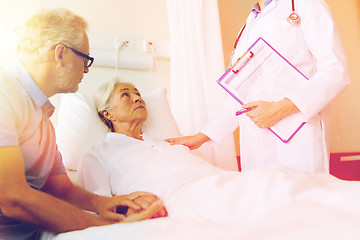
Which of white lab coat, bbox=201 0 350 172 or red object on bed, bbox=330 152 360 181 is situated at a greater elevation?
white lab coat, bbox=201 0 350 172

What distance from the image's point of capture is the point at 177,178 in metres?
0.76

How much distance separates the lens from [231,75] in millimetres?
1042

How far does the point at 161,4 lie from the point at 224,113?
50 cm

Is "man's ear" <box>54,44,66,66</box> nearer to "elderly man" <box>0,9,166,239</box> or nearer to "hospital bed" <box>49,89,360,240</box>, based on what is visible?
"elderly man" <box>0,9,166,239</box>

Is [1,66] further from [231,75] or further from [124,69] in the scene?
[231,75]

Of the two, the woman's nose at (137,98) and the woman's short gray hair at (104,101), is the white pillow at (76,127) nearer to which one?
the woman's short gray hair at (104,101)

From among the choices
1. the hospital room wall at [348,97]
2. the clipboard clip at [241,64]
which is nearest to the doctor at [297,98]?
the clipboard clip at [241,64]

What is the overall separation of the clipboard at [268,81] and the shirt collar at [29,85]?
609 mm

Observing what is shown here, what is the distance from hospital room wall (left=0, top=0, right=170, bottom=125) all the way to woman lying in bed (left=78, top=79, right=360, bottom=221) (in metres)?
0.05

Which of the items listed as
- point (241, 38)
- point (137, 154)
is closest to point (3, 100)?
point (137, 154)

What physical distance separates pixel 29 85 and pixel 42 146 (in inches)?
5.1

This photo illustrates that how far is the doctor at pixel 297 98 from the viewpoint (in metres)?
0.99

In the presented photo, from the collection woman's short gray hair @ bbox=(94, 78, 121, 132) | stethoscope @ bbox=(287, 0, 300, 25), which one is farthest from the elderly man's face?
stethoscope @ bbox=(287, 0, 300, 25)

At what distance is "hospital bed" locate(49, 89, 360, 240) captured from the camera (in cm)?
43
